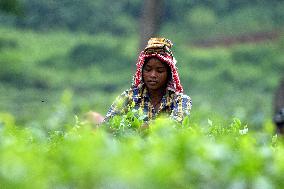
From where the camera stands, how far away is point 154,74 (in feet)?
18.4

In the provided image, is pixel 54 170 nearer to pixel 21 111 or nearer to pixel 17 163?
pixel 17 163

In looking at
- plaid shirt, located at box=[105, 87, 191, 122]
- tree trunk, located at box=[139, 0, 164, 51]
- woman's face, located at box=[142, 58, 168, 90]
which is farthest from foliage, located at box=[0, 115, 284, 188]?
tree trunk, located at box=[139, 0, 164, 51]

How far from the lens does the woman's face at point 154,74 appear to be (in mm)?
5594

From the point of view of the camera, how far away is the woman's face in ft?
18.4

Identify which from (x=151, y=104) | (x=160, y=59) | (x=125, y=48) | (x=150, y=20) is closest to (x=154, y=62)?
(x=160, y=59)

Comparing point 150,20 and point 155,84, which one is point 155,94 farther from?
point 150,20

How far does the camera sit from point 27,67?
2239 centimetres

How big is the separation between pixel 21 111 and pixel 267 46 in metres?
10.3

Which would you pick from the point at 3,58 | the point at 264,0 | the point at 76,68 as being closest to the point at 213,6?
the point at 264,0

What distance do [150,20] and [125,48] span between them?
1156 cm

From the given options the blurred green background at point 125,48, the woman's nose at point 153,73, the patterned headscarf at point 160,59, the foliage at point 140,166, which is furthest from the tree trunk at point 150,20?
the foliage at point 140,166

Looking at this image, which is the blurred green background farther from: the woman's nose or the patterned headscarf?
the woman's nose

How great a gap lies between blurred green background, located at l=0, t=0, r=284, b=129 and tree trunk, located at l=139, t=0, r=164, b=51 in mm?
5672

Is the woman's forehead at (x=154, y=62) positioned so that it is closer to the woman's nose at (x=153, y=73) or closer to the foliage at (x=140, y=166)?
the woman's nose at (x=153, y=73)
